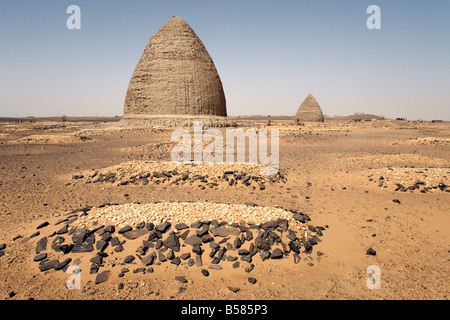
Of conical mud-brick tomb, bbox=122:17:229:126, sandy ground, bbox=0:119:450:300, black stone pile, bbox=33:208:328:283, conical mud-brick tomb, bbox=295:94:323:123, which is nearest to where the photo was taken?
sandy ground, bbox=0:119:450:300

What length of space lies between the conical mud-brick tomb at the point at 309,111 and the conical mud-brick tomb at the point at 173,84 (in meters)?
20.7

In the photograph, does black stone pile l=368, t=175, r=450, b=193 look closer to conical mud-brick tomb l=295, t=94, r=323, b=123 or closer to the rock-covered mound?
the rock-covered mound

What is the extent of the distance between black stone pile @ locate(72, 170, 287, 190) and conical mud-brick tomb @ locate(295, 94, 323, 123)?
122 ft

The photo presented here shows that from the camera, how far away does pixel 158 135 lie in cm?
2020

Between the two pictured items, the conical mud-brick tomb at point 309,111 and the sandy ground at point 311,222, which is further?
the conical mud-brick tomb at point 309,111

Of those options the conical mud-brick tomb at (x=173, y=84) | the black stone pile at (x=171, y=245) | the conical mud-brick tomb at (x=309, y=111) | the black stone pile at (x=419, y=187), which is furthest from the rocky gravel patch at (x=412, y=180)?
the conical mud-brick tomb at (x=309, y=111)

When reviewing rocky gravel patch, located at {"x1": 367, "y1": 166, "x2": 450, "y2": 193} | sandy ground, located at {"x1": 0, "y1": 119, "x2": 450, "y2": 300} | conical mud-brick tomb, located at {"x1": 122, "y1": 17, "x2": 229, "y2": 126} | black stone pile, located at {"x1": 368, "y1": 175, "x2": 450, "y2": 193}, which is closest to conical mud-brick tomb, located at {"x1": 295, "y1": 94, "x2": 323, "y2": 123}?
conical mud-brick tomb, located at {"x1": 122, "y1": 17, "x2": 229, "y2": 126}

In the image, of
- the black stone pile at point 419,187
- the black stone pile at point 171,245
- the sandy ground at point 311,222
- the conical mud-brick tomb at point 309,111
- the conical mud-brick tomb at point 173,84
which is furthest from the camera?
the conical mud-brick tomb at point 309,111

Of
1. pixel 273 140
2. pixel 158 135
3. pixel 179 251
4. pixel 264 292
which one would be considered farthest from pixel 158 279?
pixel 158 135

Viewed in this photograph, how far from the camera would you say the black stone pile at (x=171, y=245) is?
3.20 m

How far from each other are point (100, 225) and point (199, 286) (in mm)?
2072

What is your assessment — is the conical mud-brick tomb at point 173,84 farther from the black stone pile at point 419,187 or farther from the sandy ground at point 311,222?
the black stone pile at point 419,187

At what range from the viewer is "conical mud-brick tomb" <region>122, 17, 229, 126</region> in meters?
24.9

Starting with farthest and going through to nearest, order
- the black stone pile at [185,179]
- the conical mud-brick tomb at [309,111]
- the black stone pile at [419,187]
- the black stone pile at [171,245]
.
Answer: the conical mud-brick tomb at [309,111] < the black stone pile at [185,179] < the black stone pile at [419,187] < the black stone pile at [171,245]
